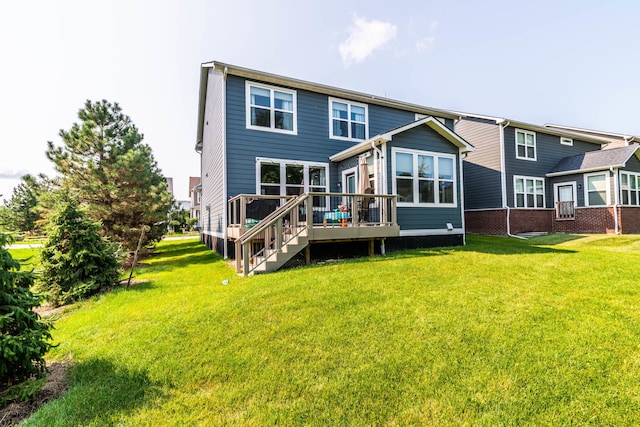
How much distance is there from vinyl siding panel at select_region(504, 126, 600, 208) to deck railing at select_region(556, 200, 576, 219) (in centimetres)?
39

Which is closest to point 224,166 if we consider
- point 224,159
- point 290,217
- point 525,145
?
point 224,159

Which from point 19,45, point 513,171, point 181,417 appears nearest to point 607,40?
point 513,171

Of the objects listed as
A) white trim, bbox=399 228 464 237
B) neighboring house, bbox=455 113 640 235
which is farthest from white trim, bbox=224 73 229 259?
neighboring house, bbox=455 113 640 235

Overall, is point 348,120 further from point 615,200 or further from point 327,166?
point 615,200

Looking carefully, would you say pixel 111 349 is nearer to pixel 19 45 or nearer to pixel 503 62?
pixel 19 45

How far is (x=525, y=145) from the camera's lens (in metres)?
15.6

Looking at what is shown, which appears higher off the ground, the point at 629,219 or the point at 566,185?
the point at 566,185

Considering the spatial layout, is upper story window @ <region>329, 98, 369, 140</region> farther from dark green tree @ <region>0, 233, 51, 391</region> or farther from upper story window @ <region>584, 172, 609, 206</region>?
upper story window @ <region>584, 172, 609, 206</region>

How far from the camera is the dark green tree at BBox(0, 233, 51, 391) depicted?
266 centimetres

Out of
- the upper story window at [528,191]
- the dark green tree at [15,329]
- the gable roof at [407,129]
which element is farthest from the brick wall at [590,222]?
the dark green tree at [15,329]

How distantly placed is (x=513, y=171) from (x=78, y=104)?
2065 cm

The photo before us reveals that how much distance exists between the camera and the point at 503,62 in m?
13.2

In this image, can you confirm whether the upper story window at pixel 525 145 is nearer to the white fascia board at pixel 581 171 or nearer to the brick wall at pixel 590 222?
the white fascia board at pixel 581 171

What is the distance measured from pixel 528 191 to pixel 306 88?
12.9 meters
